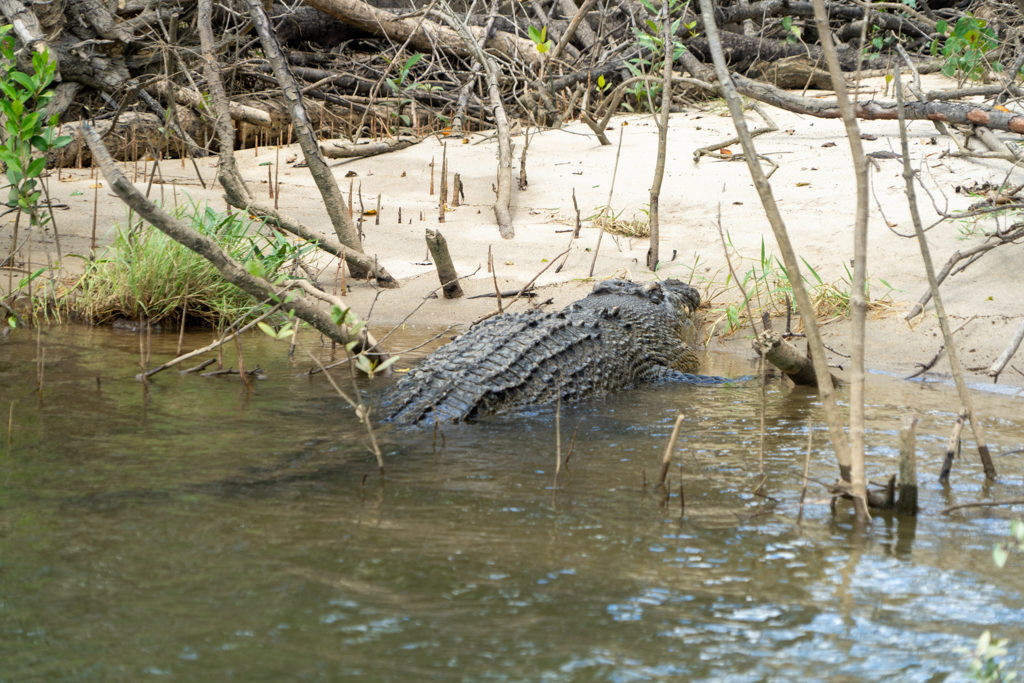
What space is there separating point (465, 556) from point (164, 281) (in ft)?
12.6

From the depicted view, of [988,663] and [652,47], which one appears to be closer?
[988,663]

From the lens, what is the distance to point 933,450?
12.1ft

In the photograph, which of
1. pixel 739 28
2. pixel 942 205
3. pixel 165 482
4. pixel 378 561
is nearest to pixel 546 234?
pixel 942 205

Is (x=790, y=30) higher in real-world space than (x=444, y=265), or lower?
higher

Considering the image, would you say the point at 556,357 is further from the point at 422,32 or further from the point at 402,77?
the point at 422,32

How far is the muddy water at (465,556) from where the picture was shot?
2.06 metres

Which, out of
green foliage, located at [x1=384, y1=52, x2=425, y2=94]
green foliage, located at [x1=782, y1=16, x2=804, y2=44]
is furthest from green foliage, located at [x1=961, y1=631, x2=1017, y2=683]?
green foliage, located at [x1=782, y1=16, x2=804, y2=44]

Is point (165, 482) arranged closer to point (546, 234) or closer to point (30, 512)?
point (30, 512)

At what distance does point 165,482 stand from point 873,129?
7.25m

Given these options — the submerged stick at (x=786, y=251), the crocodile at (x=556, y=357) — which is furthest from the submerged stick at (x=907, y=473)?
the crocodile at (x=556, y=357)

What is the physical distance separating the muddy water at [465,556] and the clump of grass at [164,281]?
163cm

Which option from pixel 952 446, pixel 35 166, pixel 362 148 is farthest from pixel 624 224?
pixel 952 446

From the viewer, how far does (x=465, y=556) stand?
2.60m

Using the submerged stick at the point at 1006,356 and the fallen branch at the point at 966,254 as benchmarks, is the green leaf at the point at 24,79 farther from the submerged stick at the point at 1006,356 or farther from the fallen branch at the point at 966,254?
the submerged stick at the point at 1006,356
